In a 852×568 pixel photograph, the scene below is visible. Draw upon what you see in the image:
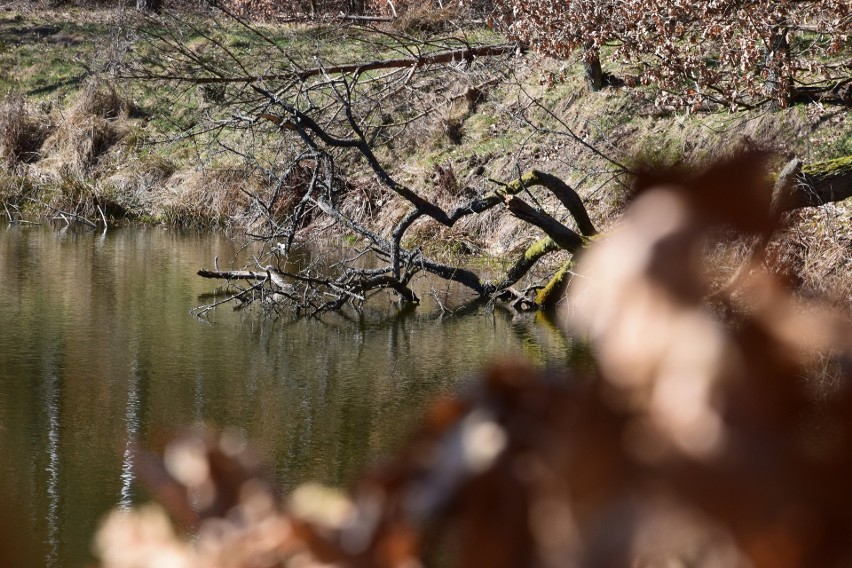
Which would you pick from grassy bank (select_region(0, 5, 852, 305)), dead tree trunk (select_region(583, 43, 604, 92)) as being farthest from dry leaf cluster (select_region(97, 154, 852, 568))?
dead tree trunk (select_region(583, 43, 604, 92))

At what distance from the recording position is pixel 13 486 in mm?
5176

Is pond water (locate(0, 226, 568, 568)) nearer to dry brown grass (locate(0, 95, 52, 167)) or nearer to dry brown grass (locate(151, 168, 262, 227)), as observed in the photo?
dry brown grass (locate(151, 168, 262, 227))

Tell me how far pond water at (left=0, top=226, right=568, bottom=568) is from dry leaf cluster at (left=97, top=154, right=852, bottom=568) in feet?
12.5

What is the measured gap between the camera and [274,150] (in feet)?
45.1

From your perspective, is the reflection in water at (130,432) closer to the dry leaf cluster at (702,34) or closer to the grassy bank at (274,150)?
the grassy bank at (274,150)

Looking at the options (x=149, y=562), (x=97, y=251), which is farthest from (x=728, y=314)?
(x=97, y=251)

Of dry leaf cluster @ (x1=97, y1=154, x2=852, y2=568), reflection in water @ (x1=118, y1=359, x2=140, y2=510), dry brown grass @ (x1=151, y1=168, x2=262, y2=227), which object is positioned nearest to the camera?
dry leaf cluster @ (x1=97, y1=154, x2=852, y2=568)

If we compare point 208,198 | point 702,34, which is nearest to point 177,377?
point 702,34

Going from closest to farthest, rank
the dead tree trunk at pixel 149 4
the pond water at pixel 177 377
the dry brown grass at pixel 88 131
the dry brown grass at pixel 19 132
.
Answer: the pond water at pixel 177 377
the dry brown grass at pixel 88 131
the dry brown grass at pixel 19 132
the dead tree trunk at pixel 149 4

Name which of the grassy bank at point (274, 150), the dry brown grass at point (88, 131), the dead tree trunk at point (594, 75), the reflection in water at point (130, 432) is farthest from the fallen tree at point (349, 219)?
the dry brown grass at point (88, 131)

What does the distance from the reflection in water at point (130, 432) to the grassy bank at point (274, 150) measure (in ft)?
16.0

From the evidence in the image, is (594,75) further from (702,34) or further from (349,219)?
(702,34)

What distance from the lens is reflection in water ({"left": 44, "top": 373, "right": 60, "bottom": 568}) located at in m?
4.66

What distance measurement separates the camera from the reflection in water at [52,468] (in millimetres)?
4660
